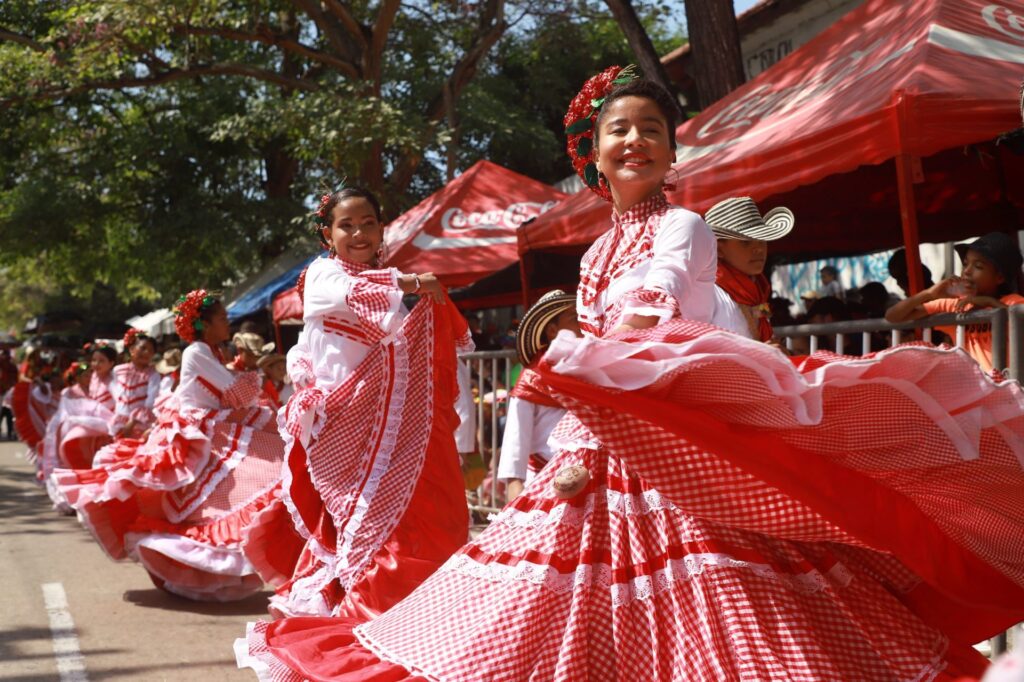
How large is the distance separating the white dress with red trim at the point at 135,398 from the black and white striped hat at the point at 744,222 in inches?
298

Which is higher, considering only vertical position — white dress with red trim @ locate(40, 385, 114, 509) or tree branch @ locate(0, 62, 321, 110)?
tree branch @ locate(0, 62, 321, 110)

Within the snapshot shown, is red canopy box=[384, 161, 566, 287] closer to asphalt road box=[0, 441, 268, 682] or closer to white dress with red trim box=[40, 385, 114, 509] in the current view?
white dress with red trim box=[40, 385, 114, 509]

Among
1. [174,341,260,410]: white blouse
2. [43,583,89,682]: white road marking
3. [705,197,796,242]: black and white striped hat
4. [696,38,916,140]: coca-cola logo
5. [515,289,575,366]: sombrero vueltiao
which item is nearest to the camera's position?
[515,289,575,366]: sombrero vueltiao

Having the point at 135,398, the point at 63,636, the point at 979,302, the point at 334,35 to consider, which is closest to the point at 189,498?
the point at 63,636

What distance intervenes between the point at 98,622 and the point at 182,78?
438 inches

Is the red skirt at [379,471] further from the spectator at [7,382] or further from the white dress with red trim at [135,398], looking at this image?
the spectator at [7,382]

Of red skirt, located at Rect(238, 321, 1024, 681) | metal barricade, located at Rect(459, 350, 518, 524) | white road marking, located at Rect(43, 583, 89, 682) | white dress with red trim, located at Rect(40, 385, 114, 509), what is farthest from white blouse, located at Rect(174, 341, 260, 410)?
red skirt, located at Rect(238, 321, 1024, 681)

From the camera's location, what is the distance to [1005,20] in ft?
21.0

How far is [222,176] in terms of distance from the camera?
2216cm

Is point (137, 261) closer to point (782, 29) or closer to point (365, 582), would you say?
point (782, 29)

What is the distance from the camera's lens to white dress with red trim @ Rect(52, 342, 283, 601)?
6574 millimetres

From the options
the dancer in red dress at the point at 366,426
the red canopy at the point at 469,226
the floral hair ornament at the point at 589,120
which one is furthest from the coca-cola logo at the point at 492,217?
the floral hair ornament at the point at 589,120

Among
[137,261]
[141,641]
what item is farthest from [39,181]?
[141,641]

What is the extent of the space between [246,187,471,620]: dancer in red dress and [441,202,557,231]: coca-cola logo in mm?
7137
